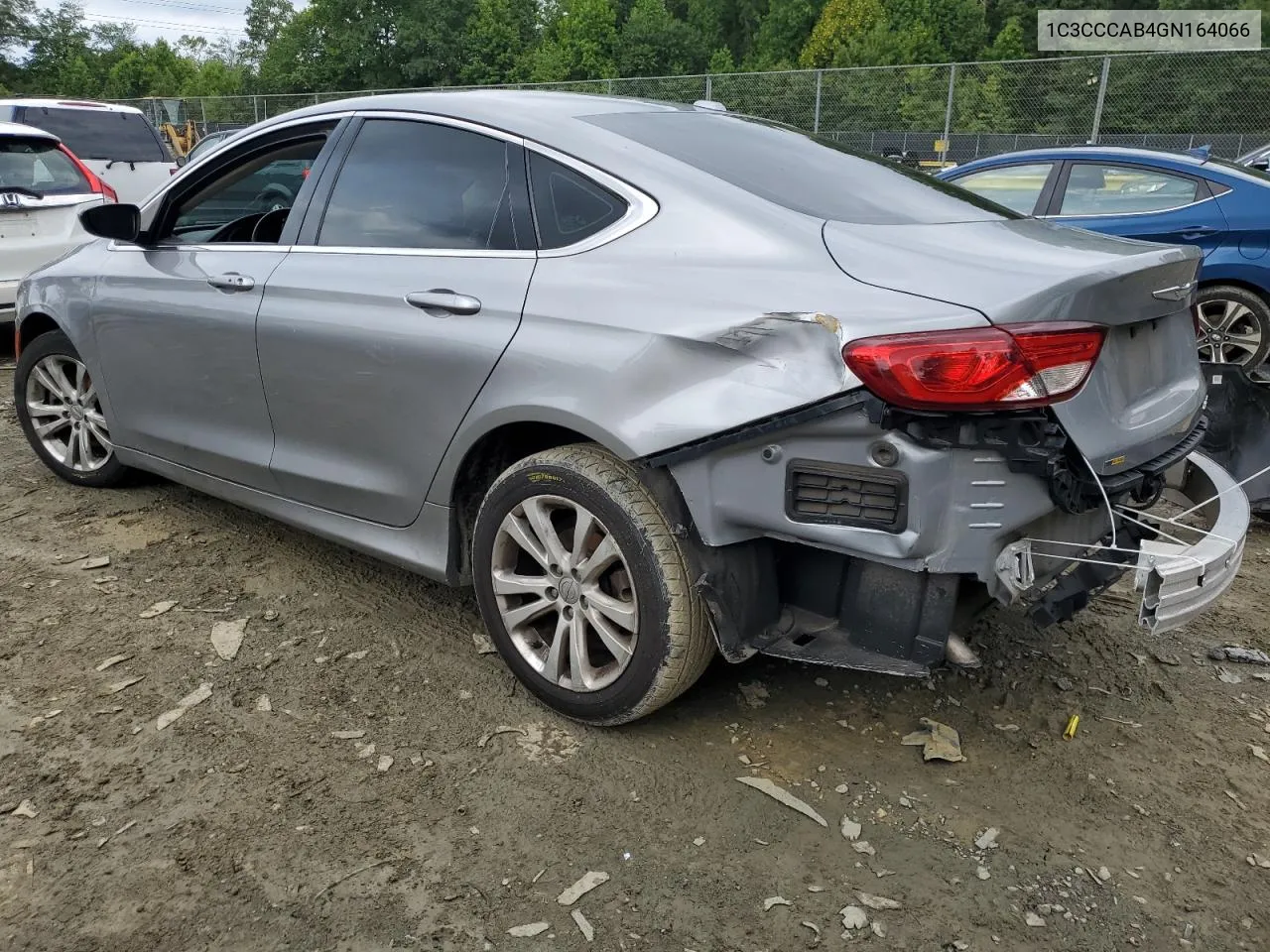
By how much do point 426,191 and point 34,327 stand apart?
8.50 feet

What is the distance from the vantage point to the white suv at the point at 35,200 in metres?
7.22

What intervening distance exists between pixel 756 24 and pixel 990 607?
84720 mm

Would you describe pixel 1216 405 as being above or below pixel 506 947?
above

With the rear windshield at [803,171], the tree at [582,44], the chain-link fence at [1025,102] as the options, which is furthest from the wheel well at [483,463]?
the tree at [582,44]

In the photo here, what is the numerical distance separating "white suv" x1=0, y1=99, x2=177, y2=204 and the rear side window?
959 cm

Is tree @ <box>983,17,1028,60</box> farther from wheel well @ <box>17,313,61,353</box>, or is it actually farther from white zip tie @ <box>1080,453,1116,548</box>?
white zip tie @ <box>1080,453,1116,548</box>

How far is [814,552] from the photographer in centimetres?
259

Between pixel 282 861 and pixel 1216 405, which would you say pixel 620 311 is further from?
pixel 1216 405

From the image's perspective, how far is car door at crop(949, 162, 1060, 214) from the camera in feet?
23.7

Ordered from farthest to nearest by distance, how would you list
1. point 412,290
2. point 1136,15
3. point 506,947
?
point 1136,15, point 412,290, point 506,947

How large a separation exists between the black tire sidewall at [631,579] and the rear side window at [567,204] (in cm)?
63

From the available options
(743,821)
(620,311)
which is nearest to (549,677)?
(743,821)

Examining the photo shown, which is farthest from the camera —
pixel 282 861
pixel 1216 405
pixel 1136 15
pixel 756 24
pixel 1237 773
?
pixel 756 24

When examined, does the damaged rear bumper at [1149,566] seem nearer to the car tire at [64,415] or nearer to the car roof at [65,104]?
the car tire at [64,415]
